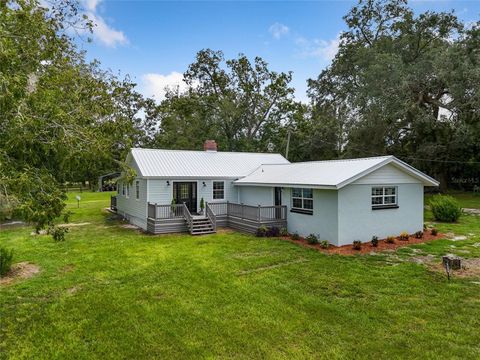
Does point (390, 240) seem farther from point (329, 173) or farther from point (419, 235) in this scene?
point (329, 173)

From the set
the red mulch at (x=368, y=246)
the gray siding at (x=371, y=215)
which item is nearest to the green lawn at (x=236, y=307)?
the red mulch at (x=368, y=246)

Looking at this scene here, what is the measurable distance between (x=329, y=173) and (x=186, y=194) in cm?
780

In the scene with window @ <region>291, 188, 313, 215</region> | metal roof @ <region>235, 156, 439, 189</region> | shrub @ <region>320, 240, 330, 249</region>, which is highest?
metal roof @ <region>235, 156, 439, 189</region>

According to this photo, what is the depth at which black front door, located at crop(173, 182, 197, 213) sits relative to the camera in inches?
650

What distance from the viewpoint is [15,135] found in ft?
14.1

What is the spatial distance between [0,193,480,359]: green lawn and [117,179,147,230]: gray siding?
17.5ft

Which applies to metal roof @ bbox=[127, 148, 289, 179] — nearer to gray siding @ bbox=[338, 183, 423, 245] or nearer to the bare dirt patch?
the bare dirt patch

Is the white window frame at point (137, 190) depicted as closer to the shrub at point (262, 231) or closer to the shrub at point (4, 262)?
the shrub at point (262, 231)

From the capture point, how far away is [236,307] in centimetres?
624

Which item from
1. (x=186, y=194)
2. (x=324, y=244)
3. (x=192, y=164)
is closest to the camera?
(x=324, y=244)

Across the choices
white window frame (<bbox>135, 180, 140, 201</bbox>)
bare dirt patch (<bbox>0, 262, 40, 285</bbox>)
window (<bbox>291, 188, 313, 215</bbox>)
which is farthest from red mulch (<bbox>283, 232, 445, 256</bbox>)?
bare dirt patch (<bbox>0, 262, 40, 285</bbox>)

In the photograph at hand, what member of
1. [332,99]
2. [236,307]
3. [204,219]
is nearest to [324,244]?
[236,307]

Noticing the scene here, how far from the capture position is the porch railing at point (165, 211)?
1453 centimetres

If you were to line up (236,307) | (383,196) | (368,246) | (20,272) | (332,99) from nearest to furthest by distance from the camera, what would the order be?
(236,307) < (20,272) < (368,246) < (383,196) < (332,99)
